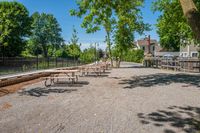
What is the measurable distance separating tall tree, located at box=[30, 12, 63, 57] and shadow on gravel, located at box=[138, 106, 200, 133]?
9321 centimetres

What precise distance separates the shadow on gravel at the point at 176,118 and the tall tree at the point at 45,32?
9321 centimetres

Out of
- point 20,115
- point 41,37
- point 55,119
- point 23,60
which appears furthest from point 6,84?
point 41,37

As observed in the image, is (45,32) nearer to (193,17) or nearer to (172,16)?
(172,16)

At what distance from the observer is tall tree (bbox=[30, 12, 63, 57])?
331 ft

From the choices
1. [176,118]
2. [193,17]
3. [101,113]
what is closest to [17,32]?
[101,113]

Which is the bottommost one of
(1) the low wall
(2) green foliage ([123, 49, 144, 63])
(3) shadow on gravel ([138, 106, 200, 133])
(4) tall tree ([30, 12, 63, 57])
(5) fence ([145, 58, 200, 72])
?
(3) shadow on gravel ([138, 106, 200, 133])

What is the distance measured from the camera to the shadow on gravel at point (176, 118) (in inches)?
279

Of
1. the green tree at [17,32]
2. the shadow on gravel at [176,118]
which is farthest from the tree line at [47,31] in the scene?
the shadow on gravel at [176,118]

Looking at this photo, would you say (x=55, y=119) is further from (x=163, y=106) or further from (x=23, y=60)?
(x=23, y=60)

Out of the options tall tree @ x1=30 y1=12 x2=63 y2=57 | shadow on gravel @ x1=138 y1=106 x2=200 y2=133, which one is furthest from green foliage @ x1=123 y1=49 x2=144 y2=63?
shadow on gravel @ x1=138 y1=106 x2=200 y2=133

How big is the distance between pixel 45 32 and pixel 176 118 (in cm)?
9831

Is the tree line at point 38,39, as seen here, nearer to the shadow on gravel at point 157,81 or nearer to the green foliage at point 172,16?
the green foliage at point 172,16

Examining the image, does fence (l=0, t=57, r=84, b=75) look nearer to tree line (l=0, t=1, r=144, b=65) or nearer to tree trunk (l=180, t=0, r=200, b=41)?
tree line (l=0, t=1, r=144, b=65)

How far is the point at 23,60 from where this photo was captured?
22.4m
